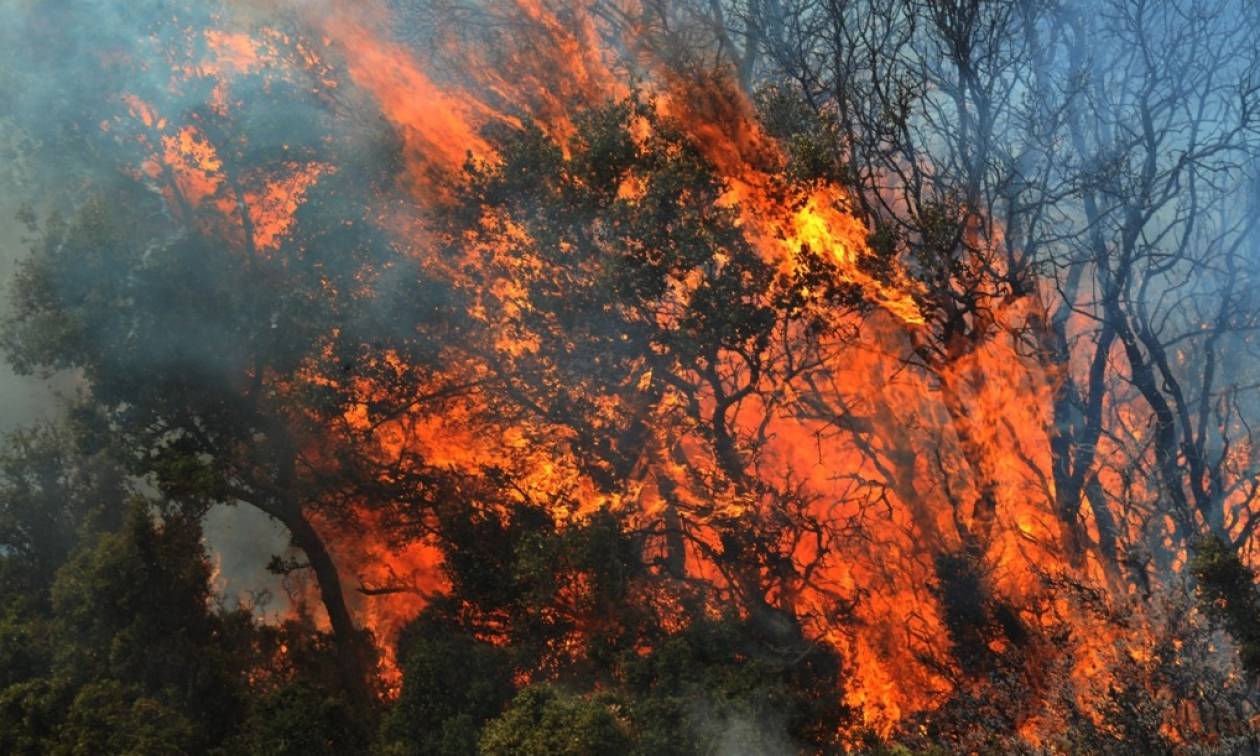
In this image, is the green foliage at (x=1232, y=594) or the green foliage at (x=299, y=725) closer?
the green foliage at (x=1232, y=594)

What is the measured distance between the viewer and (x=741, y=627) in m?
13.9

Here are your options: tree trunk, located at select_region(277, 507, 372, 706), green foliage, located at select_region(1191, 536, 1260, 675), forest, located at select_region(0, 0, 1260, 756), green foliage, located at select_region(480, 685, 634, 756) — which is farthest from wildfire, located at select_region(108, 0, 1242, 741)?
green foliage, located at select_region(480, 685, 634, 756)

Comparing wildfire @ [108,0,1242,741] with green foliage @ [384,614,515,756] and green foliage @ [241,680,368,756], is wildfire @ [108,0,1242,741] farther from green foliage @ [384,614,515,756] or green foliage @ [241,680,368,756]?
green foliage @ [241,680,368,756]

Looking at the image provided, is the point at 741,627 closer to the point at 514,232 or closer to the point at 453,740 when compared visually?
the point at 453,740

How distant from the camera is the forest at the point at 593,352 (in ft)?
44.0

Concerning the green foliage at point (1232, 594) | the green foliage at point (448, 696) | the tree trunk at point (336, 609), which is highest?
the tree trunk at point (336, 609)

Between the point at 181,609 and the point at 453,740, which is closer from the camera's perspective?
the point at 453,740

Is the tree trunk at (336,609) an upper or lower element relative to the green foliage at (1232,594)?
upper

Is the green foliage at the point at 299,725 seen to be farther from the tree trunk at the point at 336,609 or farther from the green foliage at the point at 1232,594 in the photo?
the green foliage at the point at 1232,594

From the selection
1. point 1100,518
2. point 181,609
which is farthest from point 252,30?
point 1100,518

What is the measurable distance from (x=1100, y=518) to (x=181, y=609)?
1353cm

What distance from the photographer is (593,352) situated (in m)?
15.0

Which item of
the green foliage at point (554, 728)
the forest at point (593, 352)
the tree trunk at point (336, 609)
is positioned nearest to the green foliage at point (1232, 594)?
the forest at point (593, 352)

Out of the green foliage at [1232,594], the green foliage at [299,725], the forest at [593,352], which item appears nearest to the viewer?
the green foliage at [1232,594]
